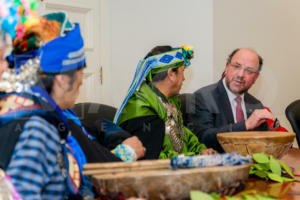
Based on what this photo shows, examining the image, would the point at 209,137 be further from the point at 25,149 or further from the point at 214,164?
the point at 25,149

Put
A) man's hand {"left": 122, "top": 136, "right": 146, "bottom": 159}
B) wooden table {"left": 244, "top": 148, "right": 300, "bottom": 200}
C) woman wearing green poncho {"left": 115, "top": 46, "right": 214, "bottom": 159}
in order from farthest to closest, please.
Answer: woman wearing green poncho {"left": 115, "top": 46, "right": 214, "bottom": 159} < man's hand {"left": 122, "top": 136, "right": 146, "bottom": 159} < wooden table {"left": 244, "top": 148, "right": 300, "bottom": 200}

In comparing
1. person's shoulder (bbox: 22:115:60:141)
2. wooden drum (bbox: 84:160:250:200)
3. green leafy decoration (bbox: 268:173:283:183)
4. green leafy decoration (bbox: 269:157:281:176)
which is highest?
person's shoulder (bbox: 22:115:60:141)

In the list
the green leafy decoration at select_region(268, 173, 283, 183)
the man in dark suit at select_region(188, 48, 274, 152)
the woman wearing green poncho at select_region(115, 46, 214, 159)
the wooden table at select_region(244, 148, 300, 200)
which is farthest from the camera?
the man in dark suit at select_region(188, 48, 274, 152)

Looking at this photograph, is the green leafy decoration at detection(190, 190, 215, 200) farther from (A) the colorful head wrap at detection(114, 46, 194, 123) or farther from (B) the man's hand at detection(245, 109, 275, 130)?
(A) the colorful head wrap at detection(114, 46, 194, 123)

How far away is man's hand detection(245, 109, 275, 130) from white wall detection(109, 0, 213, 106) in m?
1.23

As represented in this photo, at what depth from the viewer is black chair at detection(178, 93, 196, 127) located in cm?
283

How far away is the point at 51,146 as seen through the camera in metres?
0.98

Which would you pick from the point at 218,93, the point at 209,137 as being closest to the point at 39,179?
the point at 209,137

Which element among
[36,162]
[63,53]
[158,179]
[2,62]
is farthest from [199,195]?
Answer: [2,62]

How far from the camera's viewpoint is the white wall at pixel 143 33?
3584 millimetres

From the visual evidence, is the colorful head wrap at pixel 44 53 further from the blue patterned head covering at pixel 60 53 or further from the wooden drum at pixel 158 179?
the wooden drum at pixel 158 179

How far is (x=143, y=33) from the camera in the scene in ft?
11.8

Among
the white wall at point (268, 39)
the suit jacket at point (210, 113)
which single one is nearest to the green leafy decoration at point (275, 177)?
the suit jacket at point (210, 113)

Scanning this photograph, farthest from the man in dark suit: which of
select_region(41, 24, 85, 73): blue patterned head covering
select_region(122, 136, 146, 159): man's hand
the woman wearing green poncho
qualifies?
select_region(41, 24, 85, 73): blue patterned head covering
